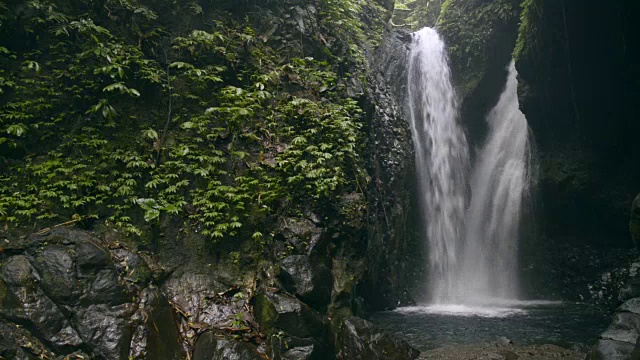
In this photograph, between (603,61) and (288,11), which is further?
(603,61)

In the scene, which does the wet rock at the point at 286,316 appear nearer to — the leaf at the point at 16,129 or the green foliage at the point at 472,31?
the leaf at the point at 16,129

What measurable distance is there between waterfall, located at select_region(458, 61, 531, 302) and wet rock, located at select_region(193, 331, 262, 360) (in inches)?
374

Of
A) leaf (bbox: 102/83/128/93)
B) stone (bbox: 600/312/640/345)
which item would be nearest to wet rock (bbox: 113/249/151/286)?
leaf (bbox: 102/83/128/93)

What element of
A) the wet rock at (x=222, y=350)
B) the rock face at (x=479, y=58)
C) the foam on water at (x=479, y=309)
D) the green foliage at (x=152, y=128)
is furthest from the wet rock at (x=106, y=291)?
the rock face at (x=479, y=58)

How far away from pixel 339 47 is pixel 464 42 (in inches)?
285

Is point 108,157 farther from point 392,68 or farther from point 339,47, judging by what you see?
point 392,68

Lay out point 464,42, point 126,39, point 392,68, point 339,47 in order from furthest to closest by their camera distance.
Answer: point 464,42, point 392,68, point 339,47, point 126,39

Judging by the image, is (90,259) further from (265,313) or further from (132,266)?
(265,313)

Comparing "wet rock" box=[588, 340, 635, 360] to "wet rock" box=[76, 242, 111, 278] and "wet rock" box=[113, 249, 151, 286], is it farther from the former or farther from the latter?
"wet rock" box=[76, 242, 111, 278]

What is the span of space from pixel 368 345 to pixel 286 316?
1.27m

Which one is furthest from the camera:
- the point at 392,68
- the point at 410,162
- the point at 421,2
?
the point at 421,2

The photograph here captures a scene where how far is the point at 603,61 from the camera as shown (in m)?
11.0

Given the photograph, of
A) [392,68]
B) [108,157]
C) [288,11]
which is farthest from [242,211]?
[392,68]

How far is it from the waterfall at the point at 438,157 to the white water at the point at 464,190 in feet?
0.10
